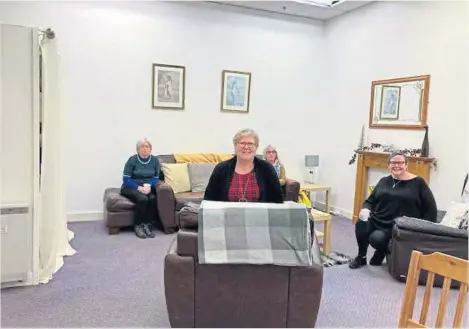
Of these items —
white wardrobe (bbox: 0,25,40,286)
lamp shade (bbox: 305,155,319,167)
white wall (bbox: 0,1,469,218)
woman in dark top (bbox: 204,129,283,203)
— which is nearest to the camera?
woman in dark top (bbox: 204,129,283,203)

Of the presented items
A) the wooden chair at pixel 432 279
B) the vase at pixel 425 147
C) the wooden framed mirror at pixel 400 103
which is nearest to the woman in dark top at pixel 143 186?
the wooden framed mirror at pixel 400 103

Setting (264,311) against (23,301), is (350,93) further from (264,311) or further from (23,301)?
(23,301)

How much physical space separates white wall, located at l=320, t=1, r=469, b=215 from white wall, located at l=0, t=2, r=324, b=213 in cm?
49

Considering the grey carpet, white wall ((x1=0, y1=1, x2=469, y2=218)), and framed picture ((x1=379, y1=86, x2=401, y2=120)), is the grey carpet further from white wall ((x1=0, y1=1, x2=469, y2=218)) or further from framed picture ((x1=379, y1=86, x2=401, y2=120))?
framed picture ((x1=379, y1=86, x2=401, y2=120))

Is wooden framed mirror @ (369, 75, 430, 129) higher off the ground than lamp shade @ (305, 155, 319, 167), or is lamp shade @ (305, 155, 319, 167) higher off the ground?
wooden framed mirror @ (369, 75, 430, 129)

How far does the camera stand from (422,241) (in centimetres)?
343

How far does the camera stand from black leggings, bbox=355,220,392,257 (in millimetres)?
3771

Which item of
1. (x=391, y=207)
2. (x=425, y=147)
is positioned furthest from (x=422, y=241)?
(x=425, y=147)

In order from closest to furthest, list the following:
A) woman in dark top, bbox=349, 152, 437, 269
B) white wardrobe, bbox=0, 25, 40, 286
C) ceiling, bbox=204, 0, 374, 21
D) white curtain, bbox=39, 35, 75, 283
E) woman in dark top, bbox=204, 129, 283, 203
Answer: woman in dark top, bbox=204, 129, 283, 203, white wardrobe, bbox=0, 25, 40, 286, white curtain, bbox=39, 35, 75, 283, woman in dark top, bbox=349, 152, 437, 269, ceiling, bbox=204, 0, 374, 21

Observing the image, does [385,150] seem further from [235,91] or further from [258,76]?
[235,91]

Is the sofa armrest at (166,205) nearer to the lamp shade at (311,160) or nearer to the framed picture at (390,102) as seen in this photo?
the lamp shade at (311,160)

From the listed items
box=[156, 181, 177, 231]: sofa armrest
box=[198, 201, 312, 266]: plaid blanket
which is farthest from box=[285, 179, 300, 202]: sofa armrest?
box=[198, 201, 312, 266]: plaid blanket

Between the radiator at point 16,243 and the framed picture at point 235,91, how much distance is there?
326 centimetres

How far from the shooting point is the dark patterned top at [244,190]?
2.86 meters
